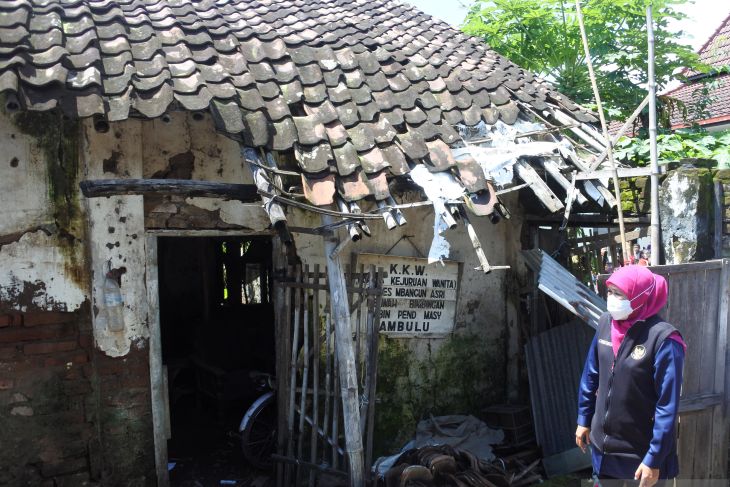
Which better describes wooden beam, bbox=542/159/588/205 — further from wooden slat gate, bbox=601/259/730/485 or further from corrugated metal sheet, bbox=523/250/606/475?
wooden slat gate, bbox=601/259/730/485

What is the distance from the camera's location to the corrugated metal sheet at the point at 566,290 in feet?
17.8

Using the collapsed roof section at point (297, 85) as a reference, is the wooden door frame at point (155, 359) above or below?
below

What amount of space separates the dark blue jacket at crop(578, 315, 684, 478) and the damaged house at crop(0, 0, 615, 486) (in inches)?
45.5

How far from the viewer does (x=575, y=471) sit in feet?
19.6

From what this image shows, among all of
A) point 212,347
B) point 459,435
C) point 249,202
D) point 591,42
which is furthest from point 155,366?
point 591,42

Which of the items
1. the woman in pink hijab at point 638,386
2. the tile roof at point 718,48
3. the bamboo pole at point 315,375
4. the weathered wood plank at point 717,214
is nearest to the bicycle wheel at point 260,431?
the bamboo pole at point 315,375

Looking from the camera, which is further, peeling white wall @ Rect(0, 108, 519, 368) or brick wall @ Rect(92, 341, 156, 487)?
brick wall @ Rect(92, 341, 156, 487)

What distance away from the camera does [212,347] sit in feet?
25.8

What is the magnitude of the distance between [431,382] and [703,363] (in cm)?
264

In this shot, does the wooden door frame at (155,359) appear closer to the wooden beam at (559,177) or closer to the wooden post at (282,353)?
the wooden post at (282,353)

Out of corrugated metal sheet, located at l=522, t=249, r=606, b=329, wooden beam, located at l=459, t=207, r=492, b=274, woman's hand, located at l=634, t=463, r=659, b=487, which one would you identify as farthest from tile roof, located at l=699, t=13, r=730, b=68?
woman's hand, located at l=634, t=463, r=659, b=487

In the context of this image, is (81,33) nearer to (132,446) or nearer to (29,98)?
(29,98)

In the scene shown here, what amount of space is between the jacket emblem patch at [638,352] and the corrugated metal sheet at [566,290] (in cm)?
162

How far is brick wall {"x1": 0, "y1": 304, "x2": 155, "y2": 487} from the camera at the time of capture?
15.3 ft
